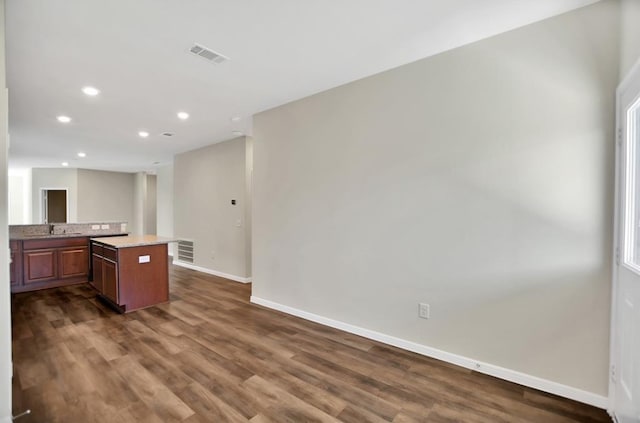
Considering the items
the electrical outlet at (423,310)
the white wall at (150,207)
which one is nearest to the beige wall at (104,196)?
the white wall at (150,207)

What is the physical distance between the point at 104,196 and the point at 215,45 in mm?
10023

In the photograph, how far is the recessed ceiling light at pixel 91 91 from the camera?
10.5 ft

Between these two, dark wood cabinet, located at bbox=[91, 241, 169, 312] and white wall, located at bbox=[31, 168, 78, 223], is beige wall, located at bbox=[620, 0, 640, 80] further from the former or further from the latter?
white wall, located at bbox=[31, 168, 78, 223]

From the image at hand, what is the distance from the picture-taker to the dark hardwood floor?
191 centimetres

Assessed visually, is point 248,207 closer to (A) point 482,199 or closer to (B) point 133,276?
(B) point 133,276

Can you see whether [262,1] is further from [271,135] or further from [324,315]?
[324,315]

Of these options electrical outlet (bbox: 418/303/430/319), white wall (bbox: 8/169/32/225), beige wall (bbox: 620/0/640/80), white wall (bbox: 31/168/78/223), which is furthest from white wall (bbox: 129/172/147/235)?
beige wall (bbox: 620/0/640/80)

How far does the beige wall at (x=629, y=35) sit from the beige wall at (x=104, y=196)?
12.2 m

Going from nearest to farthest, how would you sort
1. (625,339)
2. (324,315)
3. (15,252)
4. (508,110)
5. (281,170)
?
1. (625,339)
2. (508,110)
3. (324,315)
4. (281,170)
5. (15,252)

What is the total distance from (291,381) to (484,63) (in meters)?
3.02

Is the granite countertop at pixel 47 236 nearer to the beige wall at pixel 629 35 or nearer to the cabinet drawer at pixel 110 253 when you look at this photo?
the cabinet drawer at pixel 110 253

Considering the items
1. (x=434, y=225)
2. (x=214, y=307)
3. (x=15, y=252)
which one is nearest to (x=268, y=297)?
(x=214, y=307)

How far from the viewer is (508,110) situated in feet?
7.37

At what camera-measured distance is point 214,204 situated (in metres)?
5.93
